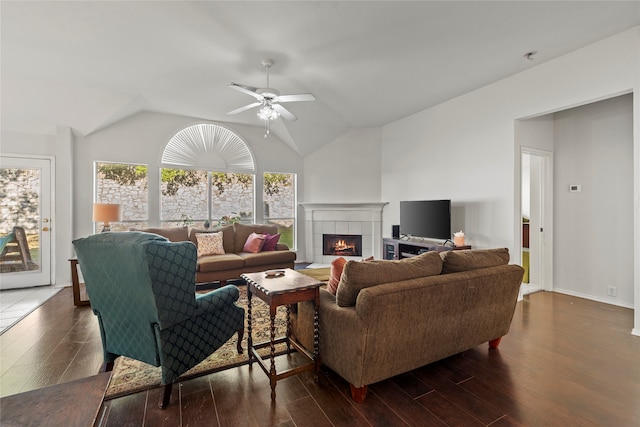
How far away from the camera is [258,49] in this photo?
11.1 ft

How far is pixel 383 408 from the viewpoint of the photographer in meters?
1.95

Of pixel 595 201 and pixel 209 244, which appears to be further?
pixel 209 244

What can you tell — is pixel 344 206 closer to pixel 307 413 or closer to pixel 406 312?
pixel 406 312

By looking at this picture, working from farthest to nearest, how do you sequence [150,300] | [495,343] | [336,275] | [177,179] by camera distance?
1. [177,179]
2. [495,343]
3. [336,275]
4. [150,300]

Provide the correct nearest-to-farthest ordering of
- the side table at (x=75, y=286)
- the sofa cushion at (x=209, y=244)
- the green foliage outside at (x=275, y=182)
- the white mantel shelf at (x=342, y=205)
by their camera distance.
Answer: the side table at (x=75, y=286) < the sofa cushion at (x=209, y=244) < the white mantel shelf at (x=342, y=205) < the green foliage outside at (x=275, y=182)

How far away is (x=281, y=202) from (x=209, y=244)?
2096mm

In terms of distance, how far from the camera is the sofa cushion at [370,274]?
2027 millimetres

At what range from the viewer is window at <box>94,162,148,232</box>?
513 centimetres

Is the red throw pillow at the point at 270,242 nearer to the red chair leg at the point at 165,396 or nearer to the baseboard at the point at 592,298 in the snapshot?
the red chair leg at the point at 165,396

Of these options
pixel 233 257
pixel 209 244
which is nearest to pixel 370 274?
pixel 233 257

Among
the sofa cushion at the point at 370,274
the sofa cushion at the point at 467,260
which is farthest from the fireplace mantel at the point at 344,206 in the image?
the sofa cushion at the point at 370,274

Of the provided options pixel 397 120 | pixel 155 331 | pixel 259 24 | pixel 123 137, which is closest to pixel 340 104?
pixel 397 120

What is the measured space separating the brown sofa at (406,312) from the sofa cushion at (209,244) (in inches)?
114

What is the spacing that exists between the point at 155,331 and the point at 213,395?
1.98 ft
